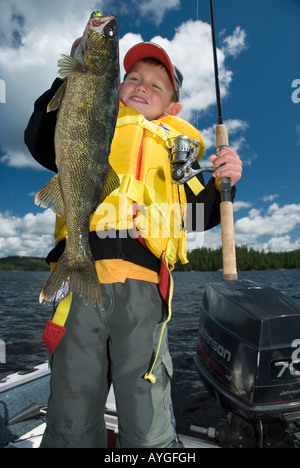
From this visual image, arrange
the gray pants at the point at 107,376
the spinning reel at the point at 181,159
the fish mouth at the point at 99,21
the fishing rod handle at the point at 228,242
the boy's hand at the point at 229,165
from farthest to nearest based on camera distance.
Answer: the fishing rod handle at the point at 228,242, the boy's hand at the point at 229,165, the spinning reel at the point at 181,159, the fish mouth at the point at 99,21, the gray pants at the point at 107,376

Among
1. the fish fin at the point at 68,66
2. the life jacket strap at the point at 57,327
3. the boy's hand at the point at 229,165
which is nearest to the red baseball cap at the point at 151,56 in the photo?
the boy's hand at the point at 229,165

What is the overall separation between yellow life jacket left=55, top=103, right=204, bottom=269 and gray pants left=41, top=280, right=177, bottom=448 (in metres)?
0.48

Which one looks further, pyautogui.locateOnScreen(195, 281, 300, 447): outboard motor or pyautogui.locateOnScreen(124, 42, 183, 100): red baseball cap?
pyautogui.locateOnScreen(195, 281, 300, 447): outboard motor

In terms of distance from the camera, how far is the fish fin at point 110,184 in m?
2.31

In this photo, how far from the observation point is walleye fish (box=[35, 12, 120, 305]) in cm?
216

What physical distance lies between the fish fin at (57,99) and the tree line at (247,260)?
112 m

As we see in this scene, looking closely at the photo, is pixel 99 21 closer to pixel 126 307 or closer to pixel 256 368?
pixel 126 307

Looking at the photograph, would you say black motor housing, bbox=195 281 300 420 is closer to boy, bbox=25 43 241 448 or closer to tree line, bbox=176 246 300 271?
boy, bbox=25 43 241 448

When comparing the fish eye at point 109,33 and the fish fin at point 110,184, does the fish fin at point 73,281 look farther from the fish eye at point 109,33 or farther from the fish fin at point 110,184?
the fish eye at point 109,33

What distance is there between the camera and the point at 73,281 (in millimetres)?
2152

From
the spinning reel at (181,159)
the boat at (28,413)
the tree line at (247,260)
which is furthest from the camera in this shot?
the tree line at (247,260)

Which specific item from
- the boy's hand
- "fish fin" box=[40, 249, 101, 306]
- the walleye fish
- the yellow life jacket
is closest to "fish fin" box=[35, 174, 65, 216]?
the walleye fish

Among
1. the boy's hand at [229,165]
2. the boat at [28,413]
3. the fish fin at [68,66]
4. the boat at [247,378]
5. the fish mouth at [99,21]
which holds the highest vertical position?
the fish mouth at [99,21]
